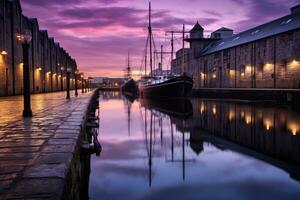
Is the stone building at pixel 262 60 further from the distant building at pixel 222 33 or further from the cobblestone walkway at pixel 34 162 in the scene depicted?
the cobblestone walkway at pixel 34 162

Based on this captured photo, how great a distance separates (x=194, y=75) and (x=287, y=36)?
34.7 m

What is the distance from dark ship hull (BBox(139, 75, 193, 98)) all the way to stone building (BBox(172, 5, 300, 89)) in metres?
7.72

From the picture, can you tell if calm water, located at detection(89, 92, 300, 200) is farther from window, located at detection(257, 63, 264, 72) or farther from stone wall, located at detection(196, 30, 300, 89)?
window, located at detection(257, 63, 264, 72)

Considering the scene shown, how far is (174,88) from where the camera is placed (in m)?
51.1

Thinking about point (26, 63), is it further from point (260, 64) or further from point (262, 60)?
point (260, 64)

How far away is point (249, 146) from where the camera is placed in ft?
39.9

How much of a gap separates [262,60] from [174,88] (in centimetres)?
1305

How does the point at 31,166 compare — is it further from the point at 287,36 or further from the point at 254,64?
the point at 254,64

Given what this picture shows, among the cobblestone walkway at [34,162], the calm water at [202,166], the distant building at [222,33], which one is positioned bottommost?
the calm water at [202,166]

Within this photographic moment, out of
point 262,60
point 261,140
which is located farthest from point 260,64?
point 261,140

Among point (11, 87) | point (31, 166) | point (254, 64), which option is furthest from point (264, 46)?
point (31, 166)

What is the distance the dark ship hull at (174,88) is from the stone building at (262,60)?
25.3 ft

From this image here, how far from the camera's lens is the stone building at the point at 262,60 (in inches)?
1508

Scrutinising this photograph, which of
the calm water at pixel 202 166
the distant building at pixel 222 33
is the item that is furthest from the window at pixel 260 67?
the distant building at pixel 222 33
